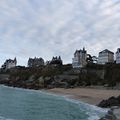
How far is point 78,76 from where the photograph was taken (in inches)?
3573

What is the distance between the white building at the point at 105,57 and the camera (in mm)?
121062

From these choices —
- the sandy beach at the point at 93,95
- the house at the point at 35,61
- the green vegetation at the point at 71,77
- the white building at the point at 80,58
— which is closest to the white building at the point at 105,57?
the white building at the point at 80,58

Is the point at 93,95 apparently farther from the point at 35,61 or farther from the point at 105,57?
the point at 35,61

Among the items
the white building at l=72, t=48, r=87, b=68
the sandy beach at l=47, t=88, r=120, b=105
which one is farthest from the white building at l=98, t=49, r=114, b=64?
the sandy beach at l=47, t=88, r=120, b=105

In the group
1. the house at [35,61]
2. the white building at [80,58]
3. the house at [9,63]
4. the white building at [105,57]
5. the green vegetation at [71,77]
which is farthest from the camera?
the house at [9,63]

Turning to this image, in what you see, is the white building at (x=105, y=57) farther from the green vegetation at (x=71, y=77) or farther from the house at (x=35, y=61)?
the house at (x=35, y=61)

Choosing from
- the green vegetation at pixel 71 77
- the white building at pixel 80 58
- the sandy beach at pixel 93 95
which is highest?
the white building at pixel 80 58

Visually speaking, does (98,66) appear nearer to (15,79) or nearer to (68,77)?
(68,77)

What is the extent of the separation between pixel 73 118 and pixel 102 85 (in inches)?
1920

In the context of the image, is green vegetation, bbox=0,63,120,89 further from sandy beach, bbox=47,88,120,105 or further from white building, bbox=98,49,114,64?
white building, bbox=98,49,114,64

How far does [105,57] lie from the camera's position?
121 meters

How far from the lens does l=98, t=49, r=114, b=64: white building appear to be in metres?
121

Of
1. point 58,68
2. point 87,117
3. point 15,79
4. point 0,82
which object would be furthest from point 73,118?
point 0,82

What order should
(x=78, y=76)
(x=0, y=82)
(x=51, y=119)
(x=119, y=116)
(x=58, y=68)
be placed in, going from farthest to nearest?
1. (x=0, y=82)
2. (x=58, y=68)
3. (x=78, y=76)
4. (x=51, y=119)
5. (x=119, y=116)
